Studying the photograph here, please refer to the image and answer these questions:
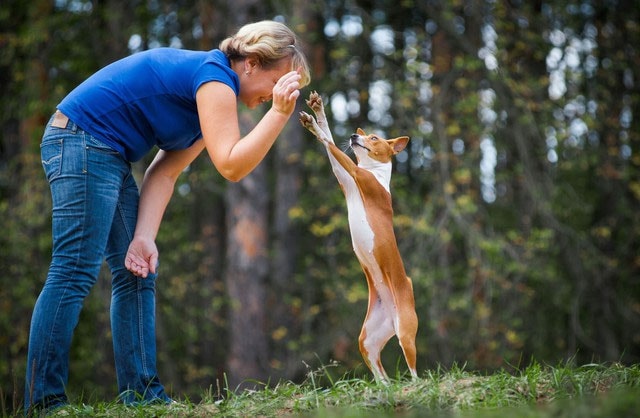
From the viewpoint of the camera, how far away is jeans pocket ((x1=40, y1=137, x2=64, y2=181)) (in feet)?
10.1

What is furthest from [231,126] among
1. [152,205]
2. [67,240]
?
[67,240]

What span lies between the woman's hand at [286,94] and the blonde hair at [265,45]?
18cm

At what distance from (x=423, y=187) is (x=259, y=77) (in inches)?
305

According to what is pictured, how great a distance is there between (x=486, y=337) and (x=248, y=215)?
3.15m

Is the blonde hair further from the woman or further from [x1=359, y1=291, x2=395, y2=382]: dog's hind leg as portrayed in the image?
[x1=359, y1=291, x2=395, y2=382]: dog's hind leg

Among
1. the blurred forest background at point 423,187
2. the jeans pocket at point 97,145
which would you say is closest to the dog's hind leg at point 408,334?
the jeans pocket at point 97,145

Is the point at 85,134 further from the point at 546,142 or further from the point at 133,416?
the point at 546,142

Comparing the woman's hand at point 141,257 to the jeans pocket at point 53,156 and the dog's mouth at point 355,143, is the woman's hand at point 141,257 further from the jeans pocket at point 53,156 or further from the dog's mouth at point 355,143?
the dog's mouth at point 355,143

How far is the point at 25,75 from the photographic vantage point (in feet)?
31.3

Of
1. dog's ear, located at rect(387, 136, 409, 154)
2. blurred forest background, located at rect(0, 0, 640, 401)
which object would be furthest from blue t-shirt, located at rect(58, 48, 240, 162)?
blurred forest background, located at rect(0, 0, 640, 401)

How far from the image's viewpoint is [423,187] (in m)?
10.8

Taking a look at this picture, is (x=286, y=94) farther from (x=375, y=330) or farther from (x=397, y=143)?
(x=375, y=330)

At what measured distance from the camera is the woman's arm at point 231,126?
9.77 ft

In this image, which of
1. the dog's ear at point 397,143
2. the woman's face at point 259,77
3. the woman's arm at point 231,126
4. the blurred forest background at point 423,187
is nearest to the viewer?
the woman's arm at point 231,126
